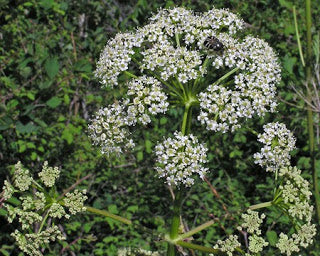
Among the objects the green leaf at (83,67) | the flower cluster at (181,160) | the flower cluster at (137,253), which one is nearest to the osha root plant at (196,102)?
the flower cluster at (181,160)

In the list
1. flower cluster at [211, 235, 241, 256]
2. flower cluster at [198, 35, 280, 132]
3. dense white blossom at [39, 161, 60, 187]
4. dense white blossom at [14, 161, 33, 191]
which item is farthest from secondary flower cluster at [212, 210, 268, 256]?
dense white blossom at [14, 161, 33, 191]

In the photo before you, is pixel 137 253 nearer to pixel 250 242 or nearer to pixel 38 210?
pixel 38 210

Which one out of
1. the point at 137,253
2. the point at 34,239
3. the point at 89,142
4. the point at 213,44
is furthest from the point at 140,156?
the point at 34,239

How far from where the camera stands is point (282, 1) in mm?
5141

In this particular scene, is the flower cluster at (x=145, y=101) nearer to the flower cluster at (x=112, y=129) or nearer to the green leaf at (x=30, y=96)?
the flower cluster at (x=112, y=129)

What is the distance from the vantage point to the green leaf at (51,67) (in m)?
3.95

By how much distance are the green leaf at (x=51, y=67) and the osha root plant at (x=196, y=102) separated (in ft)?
3.94

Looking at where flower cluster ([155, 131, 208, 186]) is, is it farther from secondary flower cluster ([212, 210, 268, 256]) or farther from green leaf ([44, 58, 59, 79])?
green leaf ([44, 58, 59, 79])

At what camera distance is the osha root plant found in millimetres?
2457

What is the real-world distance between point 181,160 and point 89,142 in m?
1.90

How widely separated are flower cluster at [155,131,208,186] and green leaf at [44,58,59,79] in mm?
1786

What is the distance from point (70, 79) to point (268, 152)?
2531 millimetres

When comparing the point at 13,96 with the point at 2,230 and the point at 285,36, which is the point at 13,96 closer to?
the point at 2,230

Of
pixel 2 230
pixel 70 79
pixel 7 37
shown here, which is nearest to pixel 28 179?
pixel 2 230
